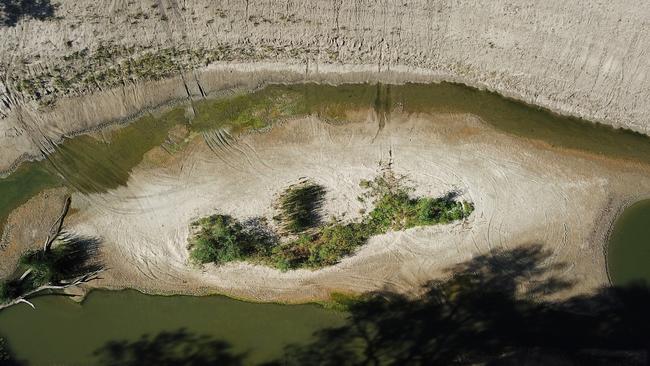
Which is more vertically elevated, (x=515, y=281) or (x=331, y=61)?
(x=331, y=61)

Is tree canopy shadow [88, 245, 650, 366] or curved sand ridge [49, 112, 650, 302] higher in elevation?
curved sand ridge [49, 112, 650, 302]

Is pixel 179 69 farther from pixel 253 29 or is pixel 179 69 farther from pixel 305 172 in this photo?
pixel 305 172

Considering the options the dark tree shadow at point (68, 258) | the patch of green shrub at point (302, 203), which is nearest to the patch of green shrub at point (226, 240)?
the patch of green shrub at point (302, 203)

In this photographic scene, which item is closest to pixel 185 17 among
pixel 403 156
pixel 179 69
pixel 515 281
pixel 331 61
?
pixel 179 69

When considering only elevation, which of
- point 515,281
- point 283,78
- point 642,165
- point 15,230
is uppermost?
point 283,78

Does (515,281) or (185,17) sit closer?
(185,17)

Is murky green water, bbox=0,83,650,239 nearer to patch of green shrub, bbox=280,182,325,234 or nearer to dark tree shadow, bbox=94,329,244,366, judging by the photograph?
patch of green shrub, bbox=280,182,325,234

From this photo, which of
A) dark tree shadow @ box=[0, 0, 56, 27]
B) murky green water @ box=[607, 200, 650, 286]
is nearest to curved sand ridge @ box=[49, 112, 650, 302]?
murky green water @ box=[607, 200, 650, 286]
